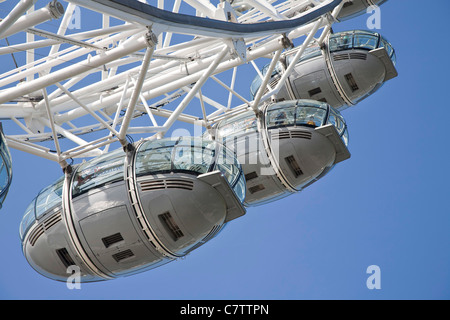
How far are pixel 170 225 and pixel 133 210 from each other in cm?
83

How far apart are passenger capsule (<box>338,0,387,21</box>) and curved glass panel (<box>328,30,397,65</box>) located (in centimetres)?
115

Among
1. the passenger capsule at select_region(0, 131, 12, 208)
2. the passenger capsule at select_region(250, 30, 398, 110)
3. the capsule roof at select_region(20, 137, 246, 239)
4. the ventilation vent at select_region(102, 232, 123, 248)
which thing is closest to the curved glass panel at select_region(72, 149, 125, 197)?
the capsule roof at select_region(20, 137, 246, 239)

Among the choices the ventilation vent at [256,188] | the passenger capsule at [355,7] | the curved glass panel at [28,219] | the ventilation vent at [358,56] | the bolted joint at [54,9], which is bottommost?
the curved glass panel at [28,219]

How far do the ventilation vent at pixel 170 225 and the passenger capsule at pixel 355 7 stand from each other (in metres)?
13.2

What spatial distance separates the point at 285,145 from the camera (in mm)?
21250

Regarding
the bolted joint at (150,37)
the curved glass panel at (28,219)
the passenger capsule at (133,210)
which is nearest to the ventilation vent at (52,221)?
the passenger capsule at (133,210)

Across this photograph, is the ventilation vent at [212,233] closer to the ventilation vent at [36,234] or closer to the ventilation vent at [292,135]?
the ventilation vent at [36,234]

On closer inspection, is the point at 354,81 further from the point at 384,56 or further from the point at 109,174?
the point at 109,174

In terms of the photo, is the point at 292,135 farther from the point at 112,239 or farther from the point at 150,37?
the point at 150,37

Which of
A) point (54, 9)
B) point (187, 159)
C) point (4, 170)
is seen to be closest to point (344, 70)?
point (187, 159)

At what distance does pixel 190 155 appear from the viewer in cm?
1756

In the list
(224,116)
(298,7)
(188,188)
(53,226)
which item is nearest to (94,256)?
(53,226)

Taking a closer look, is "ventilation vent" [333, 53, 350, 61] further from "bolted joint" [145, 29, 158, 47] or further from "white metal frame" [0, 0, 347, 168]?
"bolted joint" [145, 29, 158, 47]

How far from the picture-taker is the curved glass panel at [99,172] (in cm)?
1730
